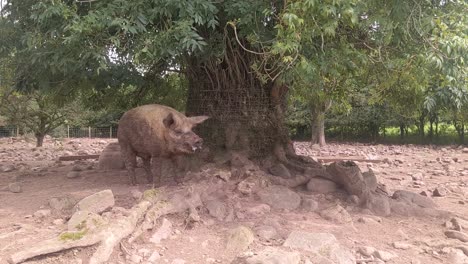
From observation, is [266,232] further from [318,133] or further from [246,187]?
[318,133]

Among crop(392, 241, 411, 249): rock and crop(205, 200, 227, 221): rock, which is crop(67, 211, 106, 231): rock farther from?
crop(392, 241, 411, 249): rock

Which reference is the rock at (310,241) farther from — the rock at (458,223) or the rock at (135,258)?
the rock at (458,223)

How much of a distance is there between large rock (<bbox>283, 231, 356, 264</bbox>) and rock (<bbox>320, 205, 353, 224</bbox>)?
1.02 metres

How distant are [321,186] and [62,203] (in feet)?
13.7

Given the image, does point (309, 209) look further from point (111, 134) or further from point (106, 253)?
point (111, 134)

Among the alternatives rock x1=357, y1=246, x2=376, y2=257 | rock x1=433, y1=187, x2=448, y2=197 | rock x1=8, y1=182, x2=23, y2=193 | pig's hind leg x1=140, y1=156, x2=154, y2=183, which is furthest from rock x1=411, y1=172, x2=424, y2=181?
rock x1=8, y1=182, x2=23, y2=193

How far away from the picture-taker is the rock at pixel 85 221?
5168 mm

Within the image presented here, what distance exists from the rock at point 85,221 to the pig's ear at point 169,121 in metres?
2.06

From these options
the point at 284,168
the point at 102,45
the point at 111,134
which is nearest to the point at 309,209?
the point at 284,168

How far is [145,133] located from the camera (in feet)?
23.3

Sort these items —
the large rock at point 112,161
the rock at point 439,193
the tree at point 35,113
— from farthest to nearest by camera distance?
the tree at point 35,113
the large rock at point 112,161
the rock at point 439,193

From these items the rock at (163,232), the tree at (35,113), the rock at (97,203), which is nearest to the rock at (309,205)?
the rock at (163,232)

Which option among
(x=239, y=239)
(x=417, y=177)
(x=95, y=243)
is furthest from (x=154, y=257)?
(x=417, y=177)

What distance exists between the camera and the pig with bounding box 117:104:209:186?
6.97 metres
